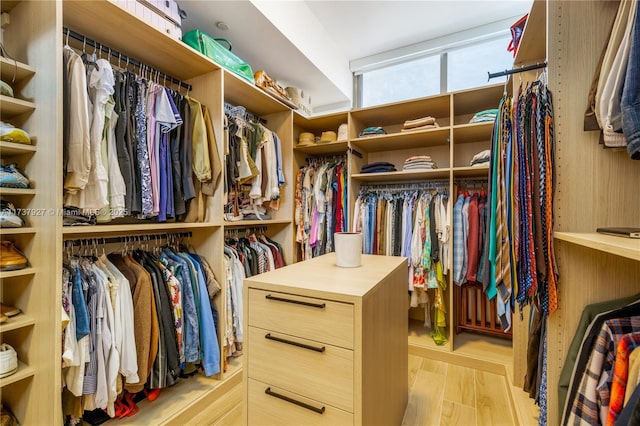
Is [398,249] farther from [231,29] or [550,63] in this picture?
[231,29]

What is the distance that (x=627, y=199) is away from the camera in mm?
881

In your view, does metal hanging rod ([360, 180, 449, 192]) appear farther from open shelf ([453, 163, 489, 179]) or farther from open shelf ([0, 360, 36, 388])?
open shelf ([0, 360, 36, 388])

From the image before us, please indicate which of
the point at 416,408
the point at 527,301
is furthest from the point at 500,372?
the point at 527,301

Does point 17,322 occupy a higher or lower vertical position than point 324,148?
lower

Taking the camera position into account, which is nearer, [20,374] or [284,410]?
[284,410]

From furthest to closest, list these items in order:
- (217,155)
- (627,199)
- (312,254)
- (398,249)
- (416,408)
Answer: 1. (312,254)
2. (398,249)
3. (217,155)
4. (416,408)
5. (627,199)

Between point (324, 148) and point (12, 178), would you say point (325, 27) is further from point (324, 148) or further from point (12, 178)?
point (12, 178)

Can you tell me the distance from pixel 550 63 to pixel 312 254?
2282mm

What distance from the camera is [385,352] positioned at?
115 centimetres

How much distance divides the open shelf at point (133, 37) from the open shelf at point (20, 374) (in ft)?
5.20

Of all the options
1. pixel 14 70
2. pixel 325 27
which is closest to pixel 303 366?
pixel 14 70

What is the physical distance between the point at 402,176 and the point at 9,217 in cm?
250

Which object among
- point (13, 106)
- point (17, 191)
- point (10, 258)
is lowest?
point (10, 258)

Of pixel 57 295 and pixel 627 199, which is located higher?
pixel 627 199
